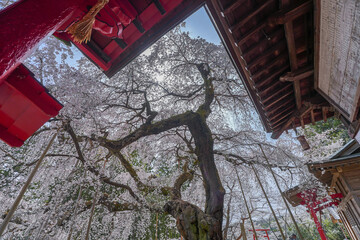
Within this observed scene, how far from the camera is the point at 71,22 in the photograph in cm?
109

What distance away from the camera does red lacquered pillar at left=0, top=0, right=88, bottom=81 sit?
1.98 ft

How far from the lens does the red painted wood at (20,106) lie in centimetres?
99

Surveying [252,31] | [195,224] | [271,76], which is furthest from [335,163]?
[252,31]

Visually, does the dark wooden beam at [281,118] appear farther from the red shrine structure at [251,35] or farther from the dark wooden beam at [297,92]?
the red shrine structure at [251,35]

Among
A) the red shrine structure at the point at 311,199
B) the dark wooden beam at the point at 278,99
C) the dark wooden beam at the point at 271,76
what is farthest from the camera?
the red shrine structure at the point at 311,199

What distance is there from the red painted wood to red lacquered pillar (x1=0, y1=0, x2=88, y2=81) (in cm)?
37

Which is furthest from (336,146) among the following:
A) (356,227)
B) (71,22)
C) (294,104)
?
(71,22)

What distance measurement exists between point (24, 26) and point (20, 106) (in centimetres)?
59

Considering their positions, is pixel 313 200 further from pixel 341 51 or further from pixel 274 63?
pixel 341 51

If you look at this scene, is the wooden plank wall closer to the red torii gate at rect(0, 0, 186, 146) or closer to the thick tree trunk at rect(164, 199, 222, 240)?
the red torii gate at rect(0, 0, 186, 146)

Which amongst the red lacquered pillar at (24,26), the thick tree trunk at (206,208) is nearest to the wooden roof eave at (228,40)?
the red lacquered pillar at (24,26)

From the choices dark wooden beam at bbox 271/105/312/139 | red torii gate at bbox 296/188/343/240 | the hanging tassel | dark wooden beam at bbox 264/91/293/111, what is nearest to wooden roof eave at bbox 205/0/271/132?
dark wooden beam at bbox 264/91/293/111

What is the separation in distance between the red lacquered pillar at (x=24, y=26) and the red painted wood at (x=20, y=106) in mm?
368

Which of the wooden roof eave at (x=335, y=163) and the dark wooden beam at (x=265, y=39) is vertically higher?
the dark wooden beam at (x=265, y=39)
